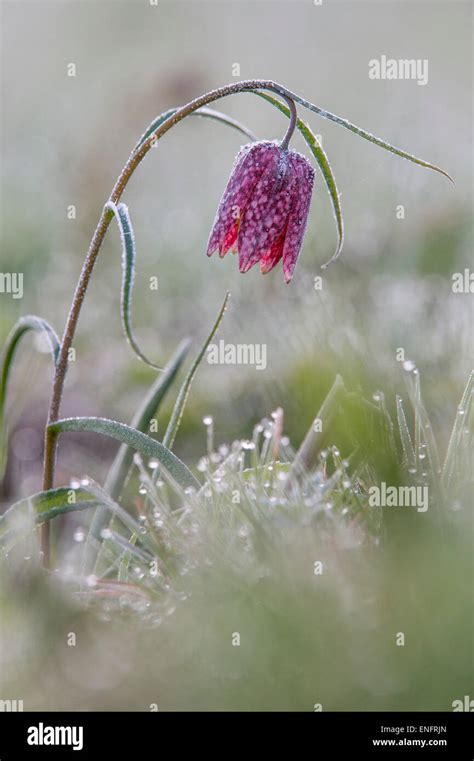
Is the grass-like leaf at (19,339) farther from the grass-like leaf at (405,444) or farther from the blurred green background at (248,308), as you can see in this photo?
the grass-like leaf at (405,444)

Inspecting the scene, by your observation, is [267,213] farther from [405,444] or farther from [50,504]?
[50,504]

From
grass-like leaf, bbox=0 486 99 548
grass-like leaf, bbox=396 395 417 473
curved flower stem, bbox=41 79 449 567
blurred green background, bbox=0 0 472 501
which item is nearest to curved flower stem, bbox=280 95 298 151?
curved flower stem, bbox=41 79 449 567

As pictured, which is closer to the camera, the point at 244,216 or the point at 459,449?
the point at 459,449

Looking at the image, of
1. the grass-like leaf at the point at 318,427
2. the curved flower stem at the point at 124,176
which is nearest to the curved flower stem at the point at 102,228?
the curved flower stem at the point at 124,176

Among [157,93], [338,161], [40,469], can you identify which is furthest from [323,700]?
[157,93]

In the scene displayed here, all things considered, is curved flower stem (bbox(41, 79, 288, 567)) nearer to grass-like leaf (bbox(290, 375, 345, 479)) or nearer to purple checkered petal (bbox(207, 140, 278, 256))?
purple checkered petal (bbox(207, 140, 278, 256))

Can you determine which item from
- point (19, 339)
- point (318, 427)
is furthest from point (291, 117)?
point (19, 339)

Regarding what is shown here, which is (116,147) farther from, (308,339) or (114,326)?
(308,339)
